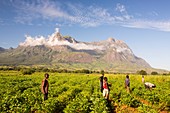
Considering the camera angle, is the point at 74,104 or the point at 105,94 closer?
the point at 74,104

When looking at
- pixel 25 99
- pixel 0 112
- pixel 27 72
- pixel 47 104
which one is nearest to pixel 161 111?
pixel 47 104

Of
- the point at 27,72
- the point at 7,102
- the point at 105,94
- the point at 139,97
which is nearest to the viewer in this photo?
the point at 7,102

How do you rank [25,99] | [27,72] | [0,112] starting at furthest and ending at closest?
[27,72]
[25,99]
[0,112]

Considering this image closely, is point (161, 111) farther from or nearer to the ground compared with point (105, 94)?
nearer to the ground

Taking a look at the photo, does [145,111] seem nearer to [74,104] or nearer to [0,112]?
[74,104]

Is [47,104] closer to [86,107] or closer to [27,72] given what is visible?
[86,107]

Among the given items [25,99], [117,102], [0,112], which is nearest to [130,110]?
[117,102]

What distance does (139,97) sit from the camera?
2389 centimetres

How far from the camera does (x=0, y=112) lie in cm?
1359

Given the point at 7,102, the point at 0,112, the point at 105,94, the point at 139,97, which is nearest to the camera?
the point at 0,112

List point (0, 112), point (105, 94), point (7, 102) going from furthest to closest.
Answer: point (105, 94), point (7, 102), point (0, 112)

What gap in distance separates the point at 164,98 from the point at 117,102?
406cm

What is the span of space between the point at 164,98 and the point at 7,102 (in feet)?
41.0

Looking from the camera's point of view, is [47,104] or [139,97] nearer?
[47,104]
